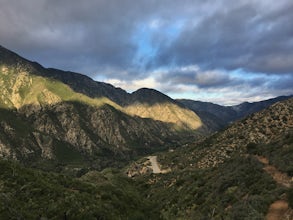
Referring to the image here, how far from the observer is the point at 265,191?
34.0 metres

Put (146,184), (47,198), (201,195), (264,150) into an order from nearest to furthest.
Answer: (47,198) → (201,195) → (264,150) → (146,184)

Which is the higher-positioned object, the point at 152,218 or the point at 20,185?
the point at 20,185

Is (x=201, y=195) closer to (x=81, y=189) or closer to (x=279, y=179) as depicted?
(x=279, y=179)

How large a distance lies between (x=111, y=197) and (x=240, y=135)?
7735 cm

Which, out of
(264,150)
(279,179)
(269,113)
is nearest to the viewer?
(279,179)

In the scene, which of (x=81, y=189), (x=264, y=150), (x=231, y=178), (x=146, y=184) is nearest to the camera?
(x=81, y=189)

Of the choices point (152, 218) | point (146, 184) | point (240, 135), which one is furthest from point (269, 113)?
point (152, 218)

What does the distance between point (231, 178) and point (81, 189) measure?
21.9 metres

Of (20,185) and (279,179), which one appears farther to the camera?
(279,179)

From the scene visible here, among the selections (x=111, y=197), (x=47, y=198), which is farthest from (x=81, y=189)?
(x=47, y=198)

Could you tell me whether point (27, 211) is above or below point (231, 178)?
above

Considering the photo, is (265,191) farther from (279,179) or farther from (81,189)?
(81,189)

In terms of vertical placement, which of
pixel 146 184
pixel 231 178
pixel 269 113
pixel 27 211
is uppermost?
pixel 269 113

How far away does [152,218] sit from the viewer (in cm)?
3269
